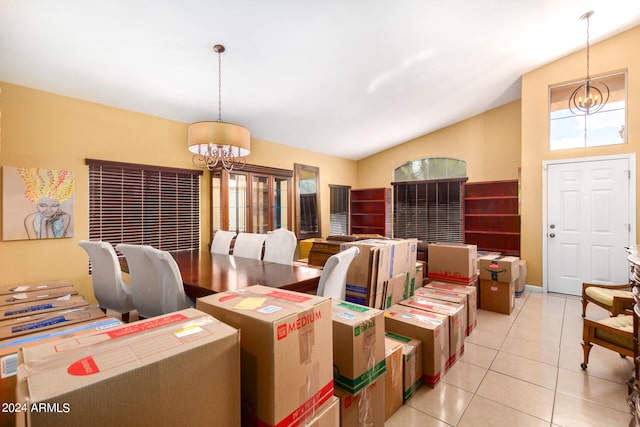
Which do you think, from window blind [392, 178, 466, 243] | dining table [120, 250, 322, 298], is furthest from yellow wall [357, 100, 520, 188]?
dining table [120, 250, 322, 298]

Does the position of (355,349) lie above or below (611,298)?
above

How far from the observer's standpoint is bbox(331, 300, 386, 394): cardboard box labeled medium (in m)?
1.28

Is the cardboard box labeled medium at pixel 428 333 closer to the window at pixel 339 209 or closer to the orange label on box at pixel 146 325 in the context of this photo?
the orange label on box at pixel 146 325

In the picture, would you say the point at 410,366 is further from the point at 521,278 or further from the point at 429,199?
the point at 429,199

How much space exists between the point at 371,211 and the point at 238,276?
5.43 m

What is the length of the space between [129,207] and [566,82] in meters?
6.64

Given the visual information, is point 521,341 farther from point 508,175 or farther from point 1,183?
point 1,183

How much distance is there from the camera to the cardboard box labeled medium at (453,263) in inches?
122

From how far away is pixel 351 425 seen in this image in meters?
1.33

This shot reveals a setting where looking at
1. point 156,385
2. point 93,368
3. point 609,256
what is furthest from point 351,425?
point 609,256

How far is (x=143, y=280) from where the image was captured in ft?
7.48

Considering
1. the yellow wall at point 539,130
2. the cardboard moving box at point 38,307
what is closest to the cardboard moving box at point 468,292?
the yellow wall at point 539,130

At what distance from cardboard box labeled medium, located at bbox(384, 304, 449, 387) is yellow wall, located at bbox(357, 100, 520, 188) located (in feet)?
15.4

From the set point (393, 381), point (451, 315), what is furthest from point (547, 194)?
point (393, 381)
